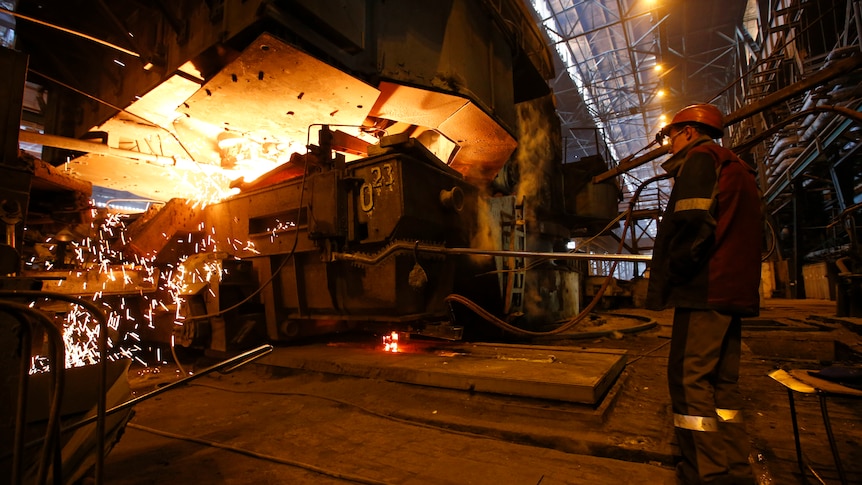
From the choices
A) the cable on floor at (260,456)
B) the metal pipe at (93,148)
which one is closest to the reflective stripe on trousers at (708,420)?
the cable on floor at (260,456)

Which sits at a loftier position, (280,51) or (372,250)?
(280,51)

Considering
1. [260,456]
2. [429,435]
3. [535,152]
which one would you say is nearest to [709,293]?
[429,435]

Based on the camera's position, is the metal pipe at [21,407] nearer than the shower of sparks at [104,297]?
Yes

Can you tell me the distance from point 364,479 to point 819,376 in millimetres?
2392

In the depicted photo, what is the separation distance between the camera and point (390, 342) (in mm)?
4867

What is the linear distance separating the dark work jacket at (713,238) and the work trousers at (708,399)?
106 millimetres

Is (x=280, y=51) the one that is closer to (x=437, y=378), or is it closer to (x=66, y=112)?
(x=437, y=378)

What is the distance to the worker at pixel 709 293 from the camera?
1958 mm

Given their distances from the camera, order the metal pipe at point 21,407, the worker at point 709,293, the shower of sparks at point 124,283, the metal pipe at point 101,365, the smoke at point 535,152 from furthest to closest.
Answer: the smoke at point 535,152, the shower of sparks at point 124,283, the worker at point 709,293, the metal pipe at point 101,365, the metal pipe at point 21,407

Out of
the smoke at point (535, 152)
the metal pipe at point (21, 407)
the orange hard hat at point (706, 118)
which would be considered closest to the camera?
the metal pipe at point (21, 407)

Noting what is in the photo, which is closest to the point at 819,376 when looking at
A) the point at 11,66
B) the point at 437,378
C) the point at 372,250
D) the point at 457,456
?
the point at 457,456

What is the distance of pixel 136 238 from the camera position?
6.01 metres

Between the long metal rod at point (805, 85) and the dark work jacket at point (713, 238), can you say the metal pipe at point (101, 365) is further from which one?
the long metal rod at point (805, 85)

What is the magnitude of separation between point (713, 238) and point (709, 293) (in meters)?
0.30
